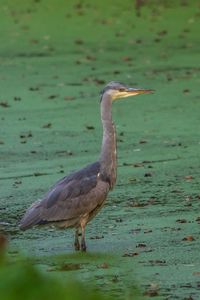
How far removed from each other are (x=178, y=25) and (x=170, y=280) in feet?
32.1

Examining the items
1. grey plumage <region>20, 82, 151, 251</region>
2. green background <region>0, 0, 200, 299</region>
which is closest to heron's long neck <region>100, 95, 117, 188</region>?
grey plumage <region>20, 82, 151, 251</region>

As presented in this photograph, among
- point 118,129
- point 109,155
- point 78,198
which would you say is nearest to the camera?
point 78,198

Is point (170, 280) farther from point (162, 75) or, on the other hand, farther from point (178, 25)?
point (178, 25)

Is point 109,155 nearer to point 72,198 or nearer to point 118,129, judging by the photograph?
point 72,198

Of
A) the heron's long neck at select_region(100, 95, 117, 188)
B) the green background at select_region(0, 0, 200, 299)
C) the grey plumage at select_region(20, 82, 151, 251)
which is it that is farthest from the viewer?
the heron's long neck at select_region(100, 95, 117, 188)

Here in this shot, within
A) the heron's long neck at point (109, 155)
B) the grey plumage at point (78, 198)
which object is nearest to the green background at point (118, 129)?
the grey plumage at point (78, 198)

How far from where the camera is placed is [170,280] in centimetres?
470

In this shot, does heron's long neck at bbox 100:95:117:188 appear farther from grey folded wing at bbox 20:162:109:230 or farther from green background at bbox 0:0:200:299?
green background at bbox 0:0:200:299

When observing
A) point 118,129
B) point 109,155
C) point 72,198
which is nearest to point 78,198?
point 72,198

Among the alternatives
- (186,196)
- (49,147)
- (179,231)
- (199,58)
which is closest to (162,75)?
(199,58)

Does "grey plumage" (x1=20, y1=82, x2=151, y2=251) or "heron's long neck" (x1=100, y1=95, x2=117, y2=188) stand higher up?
"heron's long neck" (x1=100, y1=95, x2=117, y2=188)

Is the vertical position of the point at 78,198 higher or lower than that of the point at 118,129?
lower

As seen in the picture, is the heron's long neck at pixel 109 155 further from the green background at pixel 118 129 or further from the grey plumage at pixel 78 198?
the green background at pixel 118 129

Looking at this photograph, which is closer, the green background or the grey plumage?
the green background
